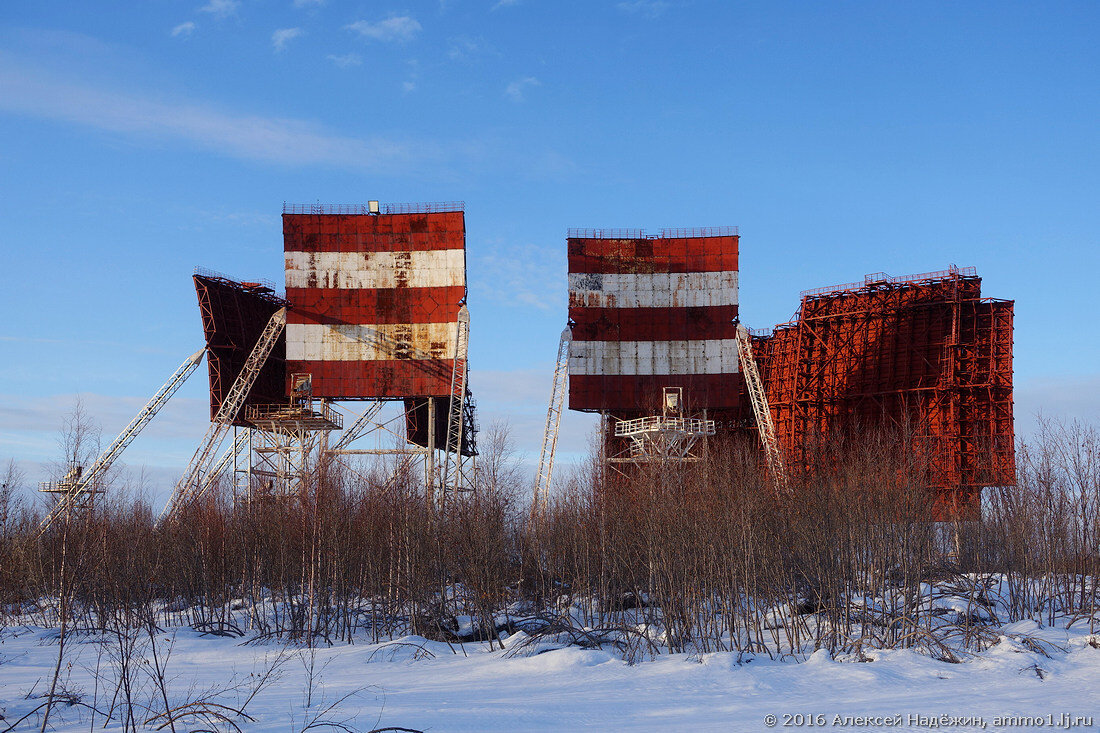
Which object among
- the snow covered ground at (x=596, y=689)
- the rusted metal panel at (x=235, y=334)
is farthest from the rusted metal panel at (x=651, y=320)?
the snow covered ground at (x=596, y=689)

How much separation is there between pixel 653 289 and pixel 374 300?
15.1 meters

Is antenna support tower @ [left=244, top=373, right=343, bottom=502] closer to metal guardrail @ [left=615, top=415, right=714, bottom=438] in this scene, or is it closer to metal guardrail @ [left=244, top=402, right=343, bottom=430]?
metal guardrail @ [left=244, top=402, right=343, bottom=430]

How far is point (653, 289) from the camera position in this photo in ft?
157

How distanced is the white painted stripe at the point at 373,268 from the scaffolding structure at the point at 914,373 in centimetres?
2238

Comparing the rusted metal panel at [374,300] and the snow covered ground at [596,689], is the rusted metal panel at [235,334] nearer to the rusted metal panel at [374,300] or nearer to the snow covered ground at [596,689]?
the rusted metal panel at [374,300]

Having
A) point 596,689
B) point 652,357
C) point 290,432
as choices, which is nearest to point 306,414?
point 290,432

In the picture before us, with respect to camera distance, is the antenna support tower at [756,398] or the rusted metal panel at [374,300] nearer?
the rusted metal panel at [374,300]

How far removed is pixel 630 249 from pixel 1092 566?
1109 inches

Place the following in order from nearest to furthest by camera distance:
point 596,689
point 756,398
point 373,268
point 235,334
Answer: point 596,689 < point 373,268 < point 756,398 < point 235,334

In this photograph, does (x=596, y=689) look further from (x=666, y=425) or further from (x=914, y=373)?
(x=914, y=373)

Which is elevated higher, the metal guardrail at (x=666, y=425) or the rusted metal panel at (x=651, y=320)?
the rusted metal panel at (x=651, y=320)

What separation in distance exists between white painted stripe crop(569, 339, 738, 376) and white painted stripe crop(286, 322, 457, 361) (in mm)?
7508

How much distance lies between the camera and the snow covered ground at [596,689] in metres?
13.5

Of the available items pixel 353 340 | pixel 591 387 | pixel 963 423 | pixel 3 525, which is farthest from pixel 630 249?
pixel 3 525
